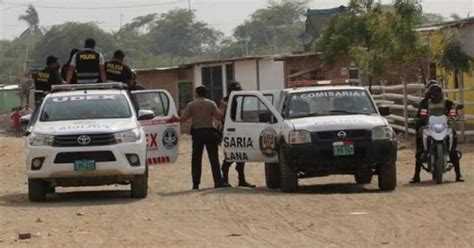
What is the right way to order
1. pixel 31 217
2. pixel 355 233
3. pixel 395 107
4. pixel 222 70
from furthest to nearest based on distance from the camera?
1. pixel 222 70
2. pixel 395 107
3. pixel 31 217
4. pixel 355 233

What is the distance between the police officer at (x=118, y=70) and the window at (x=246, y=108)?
6.52 feet

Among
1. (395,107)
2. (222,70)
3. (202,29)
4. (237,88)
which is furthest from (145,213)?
(202,29)

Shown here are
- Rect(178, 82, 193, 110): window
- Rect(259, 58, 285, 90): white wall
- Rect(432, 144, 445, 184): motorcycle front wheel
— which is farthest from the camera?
Rect(178, 82, 193, 110): window

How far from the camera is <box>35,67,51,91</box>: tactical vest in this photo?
1789cm

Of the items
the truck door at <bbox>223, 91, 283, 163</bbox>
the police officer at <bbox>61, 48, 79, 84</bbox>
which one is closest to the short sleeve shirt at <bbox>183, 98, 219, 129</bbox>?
the truck door at <bbox>223, 91, 283, 163</bbox>

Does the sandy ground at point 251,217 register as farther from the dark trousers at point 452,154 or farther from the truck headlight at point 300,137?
the truck headlight at point 300,137

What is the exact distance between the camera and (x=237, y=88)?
17.9 metres

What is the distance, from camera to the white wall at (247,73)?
140 feet

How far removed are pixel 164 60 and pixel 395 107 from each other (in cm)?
5944

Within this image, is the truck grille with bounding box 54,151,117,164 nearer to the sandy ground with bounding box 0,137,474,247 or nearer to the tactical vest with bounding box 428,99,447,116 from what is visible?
the sandy ground with bounding box 0,137,474,247

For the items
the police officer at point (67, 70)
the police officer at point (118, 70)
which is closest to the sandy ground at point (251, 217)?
the police officer at point (67, 70)

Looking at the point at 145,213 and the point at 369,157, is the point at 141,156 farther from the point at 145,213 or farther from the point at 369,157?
the point at 369,157

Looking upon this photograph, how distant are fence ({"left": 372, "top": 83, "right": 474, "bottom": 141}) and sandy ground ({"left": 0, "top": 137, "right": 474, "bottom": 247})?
9148 millimetres

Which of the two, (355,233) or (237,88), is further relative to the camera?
(237,88)
